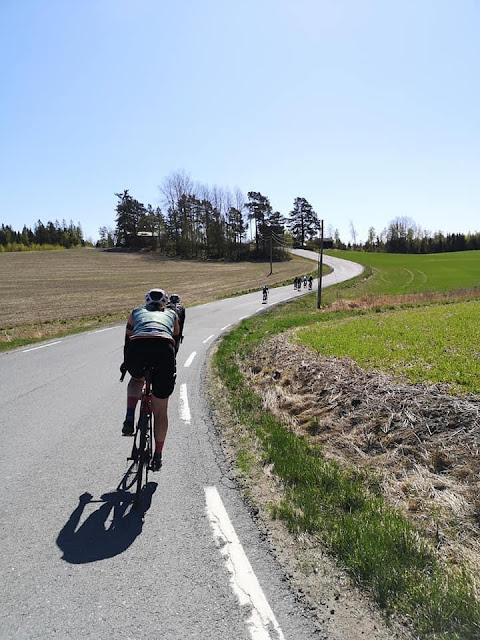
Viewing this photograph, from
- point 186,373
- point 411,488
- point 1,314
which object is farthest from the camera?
point 1,314

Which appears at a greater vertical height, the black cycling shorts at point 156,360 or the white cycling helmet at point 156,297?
the white cycling helmet at point 156,297

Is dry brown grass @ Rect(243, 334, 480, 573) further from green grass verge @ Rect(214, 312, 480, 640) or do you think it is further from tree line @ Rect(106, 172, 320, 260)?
tree line @ Rect(106, 172, 320, 260)

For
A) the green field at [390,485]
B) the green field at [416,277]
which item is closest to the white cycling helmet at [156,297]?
the green field at [390,485]

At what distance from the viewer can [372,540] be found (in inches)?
133

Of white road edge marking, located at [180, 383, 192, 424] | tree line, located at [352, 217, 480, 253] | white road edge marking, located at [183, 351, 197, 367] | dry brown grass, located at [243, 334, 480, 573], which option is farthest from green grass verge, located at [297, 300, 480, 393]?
tree line, located at [352, 217, 480, 253]

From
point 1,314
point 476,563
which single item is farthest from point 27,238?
point 476,563

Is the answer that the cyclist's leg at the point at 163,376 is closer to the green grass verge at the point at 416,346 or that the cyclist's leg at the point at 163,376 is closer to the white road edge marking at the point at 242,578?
the white road edge marking at the point at 242,578

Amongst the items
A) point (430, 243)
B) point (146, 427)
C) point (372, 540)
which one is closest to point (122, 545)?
point (146, 427)

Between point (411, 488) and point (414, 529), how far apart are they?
2.47 ft

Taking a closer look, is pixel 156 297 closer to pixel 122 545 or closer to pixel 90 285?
pixel 122 545

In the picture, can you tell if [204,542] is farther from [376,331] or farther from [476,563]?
[376,331]

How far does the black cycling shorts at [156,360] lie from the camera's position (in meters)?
4.36

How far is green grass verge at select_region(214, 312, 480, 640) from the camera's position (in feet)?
8.67

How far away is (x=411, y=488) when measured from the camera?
4332 mm
